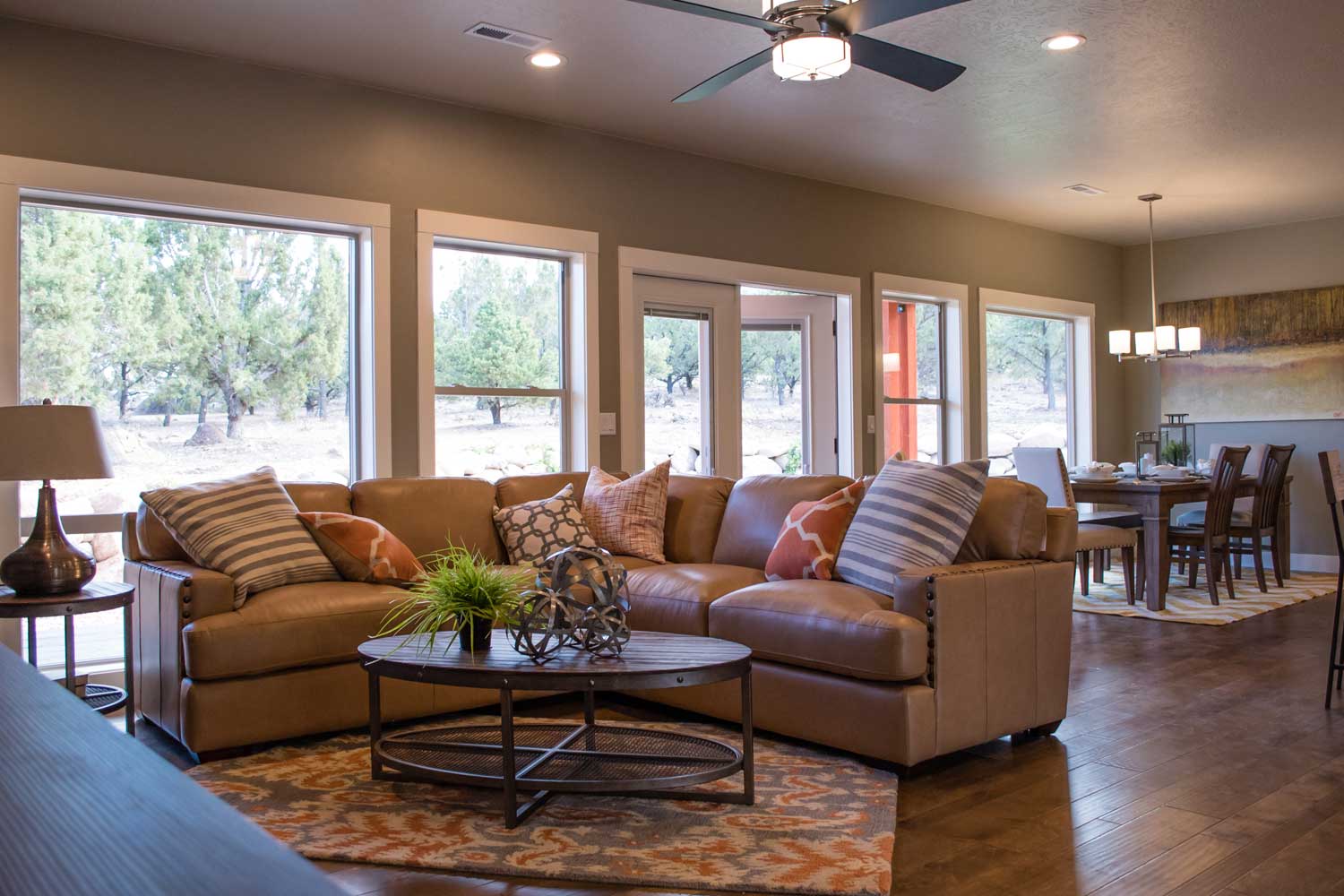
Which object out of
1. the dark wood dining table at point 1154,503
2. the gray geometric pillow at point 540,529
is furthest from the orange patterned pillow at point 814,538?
the dark wood dining table at point 1154,503

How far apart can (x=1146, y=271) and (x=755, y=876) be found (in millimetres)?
8043

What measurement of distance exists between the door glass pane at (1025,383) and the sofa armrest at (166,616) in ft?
19.2

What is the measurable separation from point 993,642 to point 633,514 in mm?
1724

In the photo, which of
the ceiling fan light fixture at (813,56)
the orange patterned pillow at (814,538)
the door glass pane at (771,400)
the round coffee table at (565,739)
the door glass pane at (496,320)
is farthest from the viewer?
the door glass pane at (771,400)

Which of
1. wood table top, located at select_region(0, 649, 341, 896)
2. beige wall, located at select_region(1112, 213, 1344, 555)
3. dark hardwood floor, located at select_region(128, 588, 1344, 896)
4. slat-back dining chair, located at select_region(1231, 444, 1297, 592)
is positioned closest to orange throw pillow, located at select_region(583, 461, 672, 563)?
dark hardwood floor, located at select_region(128, 588, 1344, 896)

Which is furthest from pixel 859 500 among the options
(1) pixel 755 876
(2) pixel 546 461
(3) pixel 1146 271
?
(3) pixel 1146 271

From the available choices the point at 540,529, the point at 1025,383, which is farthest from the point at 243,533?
the point at 1025,383

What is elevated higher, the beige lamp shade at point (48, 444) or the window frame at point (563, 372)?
the window frame at point (563, 372)

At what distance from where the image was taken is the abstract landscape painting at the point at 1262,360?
777 cm

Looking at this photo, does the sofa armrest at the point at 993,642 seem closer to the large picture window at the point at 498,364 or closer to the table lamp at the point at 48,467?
the table lamp at the point at 48,467

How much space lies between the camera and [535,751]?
2.91 m

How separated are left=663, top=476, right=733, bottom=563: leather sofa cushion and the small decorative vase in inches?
65.8

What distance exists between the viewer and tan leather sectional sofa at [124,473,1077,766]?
301 cm

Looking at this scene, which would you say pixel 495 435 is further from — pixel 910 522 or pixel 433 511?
pixel 910 522
